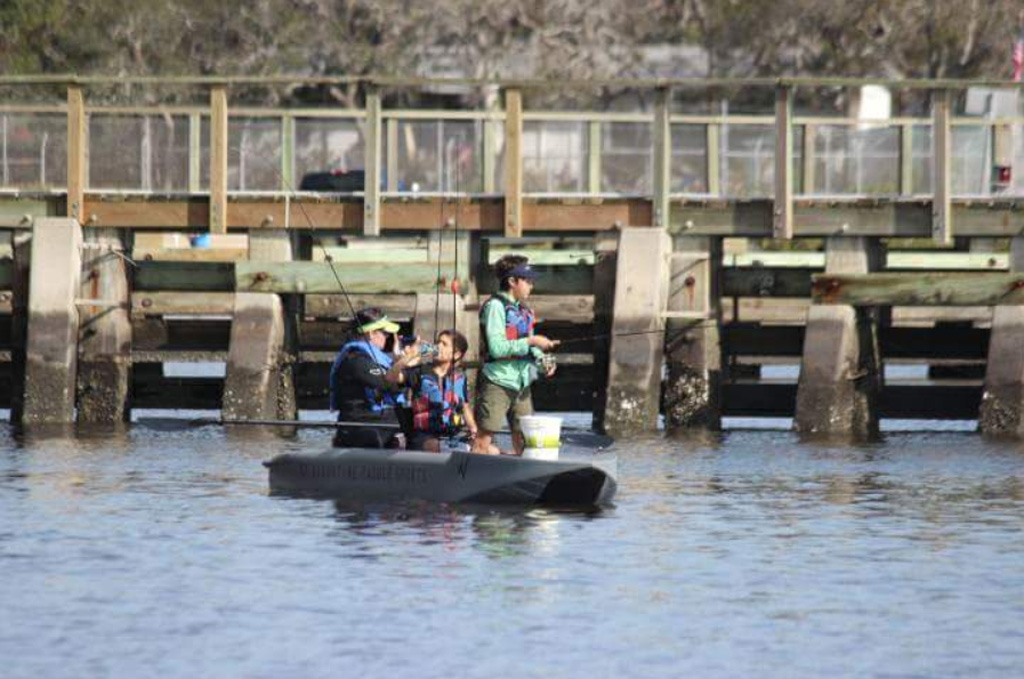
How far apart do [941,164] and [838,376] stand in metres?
2.61

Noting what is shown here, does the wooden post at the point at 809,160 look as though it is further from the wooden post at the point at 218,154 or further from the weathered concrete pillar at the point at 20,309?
the weathered concrete pillar at the point at 20,309

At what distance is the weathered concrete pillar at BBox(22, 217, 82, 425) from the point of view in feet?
88.5

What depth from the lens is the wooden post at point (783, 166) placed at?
2717 cm

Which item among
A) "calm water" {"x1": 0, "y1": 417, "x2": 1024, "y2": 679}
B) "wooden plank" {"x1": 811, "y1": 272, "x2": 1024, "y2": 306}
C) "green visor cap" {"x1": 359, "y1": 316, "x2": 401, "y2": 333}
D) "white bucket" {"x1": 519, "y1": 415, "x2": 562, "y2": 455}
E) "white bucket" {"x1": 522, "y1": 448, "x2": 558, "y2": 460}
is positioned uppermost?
"wooden plank" {"x1": 811, "y1": 272, "x2": 1024, "y2": 306}

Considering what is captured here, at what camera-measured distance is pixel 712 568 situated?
16672 millimetres

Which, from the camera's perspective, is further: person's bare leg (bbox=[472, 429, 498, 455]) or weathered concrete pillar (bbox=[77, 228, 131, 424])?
weathered concrete pillar (bbox=[77, 228, 131, 424])

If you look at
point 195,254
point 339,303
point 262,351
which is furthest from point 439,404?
point 195,254

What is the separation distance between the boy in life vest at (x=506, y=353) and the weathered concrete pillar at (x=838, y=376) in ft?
24.9

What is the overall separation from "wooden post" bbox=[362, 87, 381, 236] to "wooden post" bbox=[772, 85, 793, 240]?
4258 millimetres

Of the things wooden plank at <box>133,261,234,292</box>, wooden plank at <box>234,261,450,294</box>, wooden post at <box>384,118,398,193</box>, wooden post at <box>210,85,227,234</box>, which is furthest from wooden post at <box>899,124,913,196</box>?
wooden plank at <box>133,261,234,292</box>

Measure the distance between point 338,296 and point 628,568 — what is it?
12085mm

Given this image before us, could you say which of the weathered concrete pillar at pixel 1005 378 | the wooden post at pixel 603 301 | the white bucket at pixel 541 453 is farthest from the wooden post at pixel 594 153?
the white bucket at pixel 541 453

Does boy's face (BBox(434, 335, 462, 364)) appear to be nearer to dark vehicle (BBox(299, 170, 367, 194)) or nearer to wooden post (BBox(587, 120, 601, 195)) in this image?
wooden post (BBox(587, 120, 601, 195))

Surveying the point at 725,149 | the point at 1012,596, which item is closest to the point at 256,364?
the point at 725,149
